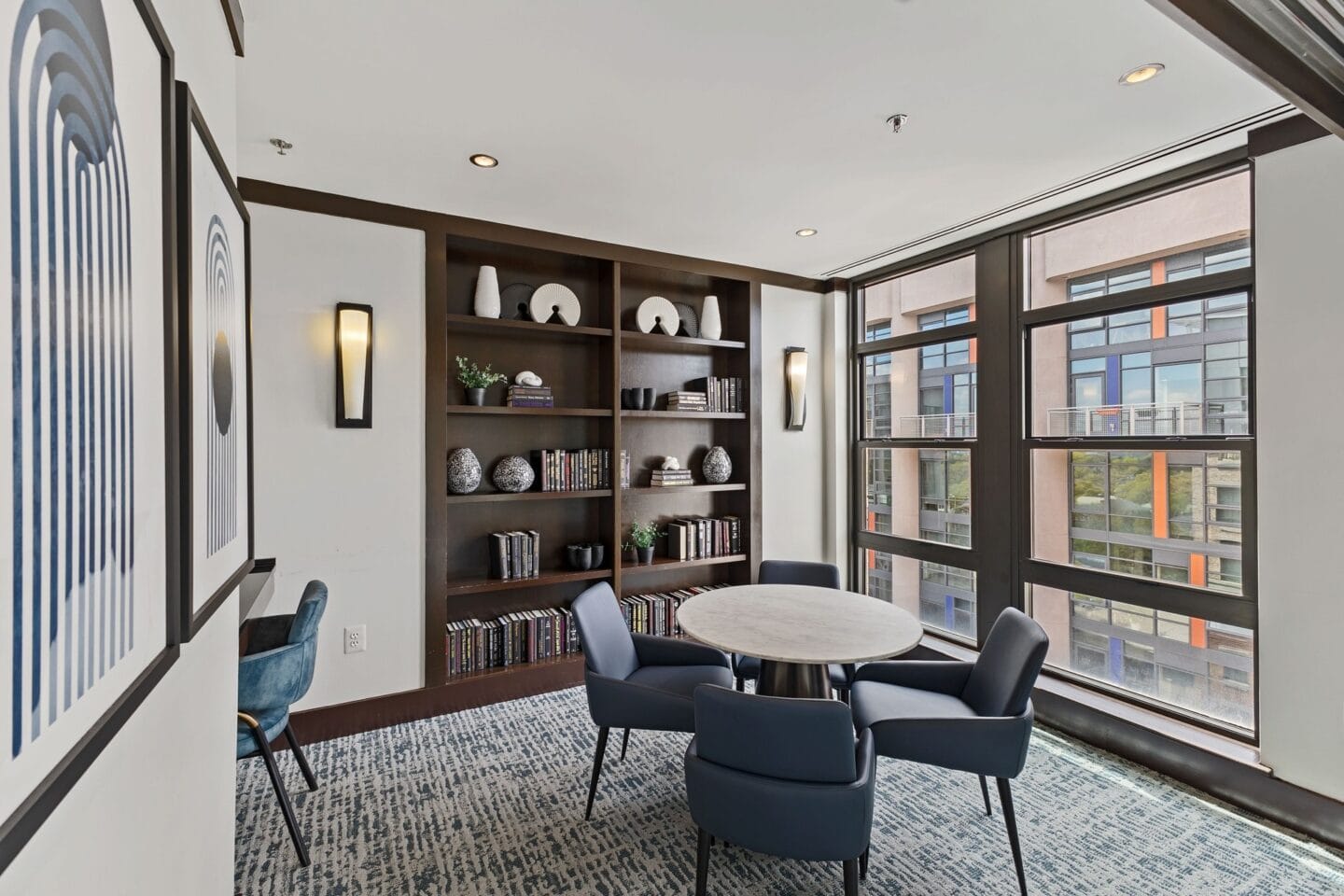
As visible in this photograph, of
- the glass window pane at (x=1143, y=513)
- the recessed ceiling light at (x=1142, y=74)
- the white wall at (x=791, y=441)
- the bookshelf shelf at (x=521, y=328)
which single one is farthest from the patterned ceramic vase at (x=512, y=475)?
the recessed ceiling light at (x=1142, y=74)

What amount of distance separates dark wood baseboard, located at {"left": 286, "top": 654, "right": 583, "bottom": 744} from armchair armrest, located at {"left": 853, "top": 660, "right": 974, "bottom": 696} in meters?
1.82

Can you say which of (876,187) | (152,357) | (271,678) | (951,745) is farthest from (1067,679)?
(152,357)

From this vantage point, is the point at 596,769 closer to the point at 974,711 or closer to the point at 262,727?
the point at 262,727

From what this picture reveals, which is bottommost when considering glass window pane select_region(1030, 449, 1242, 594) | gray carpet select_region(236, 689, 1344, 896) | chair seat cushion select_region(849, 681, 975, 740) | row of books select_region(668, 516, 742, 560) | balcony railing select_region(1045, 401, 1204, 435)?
gray carpet select_region(236, 689, 1344, 896)

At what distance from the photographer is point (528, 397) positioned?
362 cm

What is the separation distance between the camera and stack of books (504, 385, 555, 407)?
11.8ft

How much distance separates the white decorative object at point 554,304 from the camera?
12.2 ft

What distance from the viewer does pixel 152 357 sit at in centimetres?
91

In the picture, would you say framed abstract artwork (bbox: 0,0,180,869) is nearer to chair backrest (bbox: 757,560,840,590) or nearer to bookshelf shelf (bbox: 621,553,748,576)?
chair backrest (bbox: 757,560,840,590)

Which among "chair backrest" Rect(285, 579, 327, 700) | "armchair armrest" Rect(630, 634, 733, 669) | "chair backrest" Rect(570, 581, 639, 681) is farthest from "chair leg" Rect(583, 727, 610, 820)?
"chair backrest" Rect(285, 579, 327, 700)

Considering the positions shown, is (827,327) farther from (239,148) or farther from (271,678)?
(271,678)

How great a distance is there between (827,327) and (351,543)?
3371 mm

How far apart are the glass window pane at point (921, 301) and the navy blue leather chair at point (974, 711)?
2.13 m

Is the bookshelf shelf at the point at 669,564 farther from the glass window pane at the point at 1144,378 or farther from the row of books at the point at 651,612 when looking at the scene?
the glass window pane at the point at 1144,378
